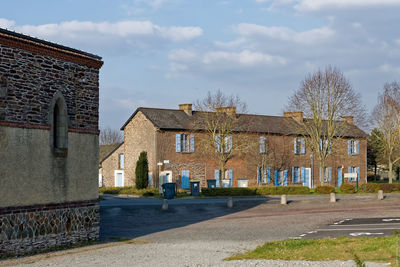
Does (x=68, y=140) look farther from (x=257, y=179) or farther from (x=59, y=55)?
(x=257, y=179)

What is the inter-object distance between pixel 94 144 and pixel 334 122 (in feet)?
104

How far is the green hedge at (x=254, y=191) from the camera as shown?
127ft

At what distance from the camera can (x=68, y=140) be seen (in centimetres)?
1775

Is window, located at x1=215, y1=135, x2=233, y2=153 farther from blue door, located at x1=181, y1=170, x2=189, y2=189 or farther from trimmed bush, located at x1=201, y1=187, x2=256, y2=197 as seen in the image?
trimmed bush, located at x1=201, y1=187, x2=256, y2=197

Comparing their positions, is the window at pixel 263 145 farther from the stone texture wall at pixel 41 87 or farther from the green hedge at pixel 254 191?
the stone texture wall at pixel 41 87

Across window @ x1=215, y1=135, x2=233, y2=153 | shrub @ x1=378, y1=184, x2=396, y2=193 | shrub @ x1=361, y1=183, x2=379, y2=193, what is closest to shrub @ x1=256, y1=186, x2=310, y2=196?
Result: shrub @ x1=361, y1=183, x2=379, y2=193

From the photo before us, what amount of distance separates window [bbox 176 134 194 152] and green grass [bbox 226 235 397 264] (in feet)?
93.8

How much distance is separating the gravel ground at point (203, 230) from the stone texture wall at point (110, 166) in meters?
20.1

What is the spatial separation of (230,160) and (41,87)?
31522 millimetres

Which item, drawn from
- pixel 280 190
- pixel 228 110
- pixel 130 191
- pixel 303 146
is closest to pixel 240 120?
pixel 228 110

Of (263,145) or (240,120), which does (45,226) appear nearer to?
(240,120)

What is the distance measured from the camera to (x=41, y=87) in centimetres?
1691

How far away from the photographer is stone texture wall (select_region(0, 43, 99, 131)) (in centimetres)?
1578

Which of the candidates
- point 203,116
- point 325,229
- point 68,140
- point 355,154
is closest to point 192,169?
point 203,116
